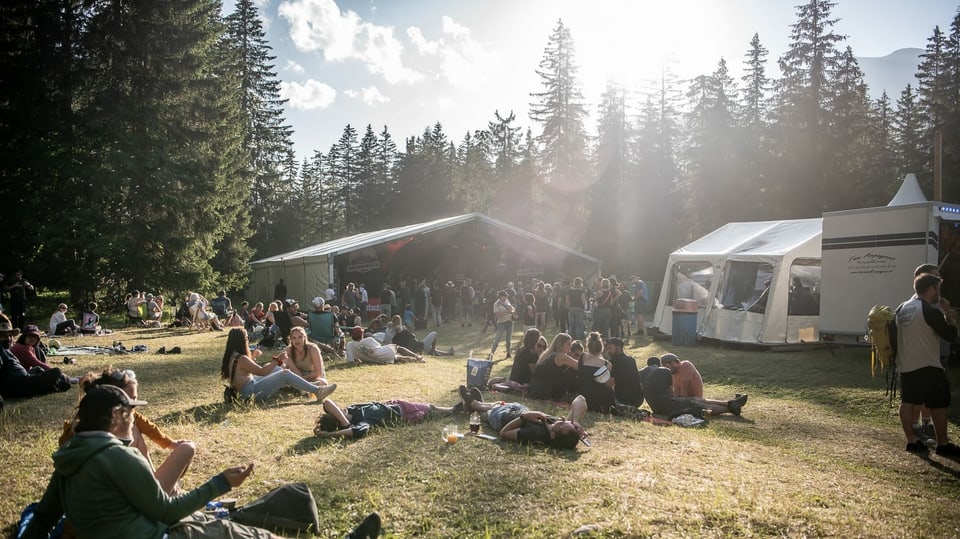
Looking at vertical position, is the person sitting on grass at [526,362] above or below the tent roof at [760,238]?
below

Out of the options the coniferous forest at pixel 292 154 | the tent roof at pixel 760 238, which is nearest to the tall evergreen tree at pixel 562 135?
the coniferous forest at pixel 292 154

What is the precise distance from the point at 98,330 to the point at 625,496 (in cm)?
1501

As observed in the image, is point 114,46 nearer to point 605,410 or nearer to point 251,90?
point 251,90

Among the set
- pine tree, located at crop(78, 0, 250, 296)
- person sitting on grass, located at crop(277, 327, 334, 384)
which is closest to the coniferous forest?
pine tree, located at crop(78, 0, 250, 296)

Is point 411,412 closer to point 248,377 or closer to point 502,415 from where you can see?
point 502,415

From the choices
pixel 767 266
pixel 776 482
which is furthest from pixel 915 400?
pixel 767 266

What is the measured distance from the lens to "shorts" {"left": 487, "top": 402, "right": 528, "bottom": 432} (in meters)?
5.42

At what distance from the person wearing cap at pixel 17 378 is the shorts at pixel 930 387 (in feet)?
29.4

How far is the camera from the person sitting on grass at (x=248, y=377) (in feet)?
22.0

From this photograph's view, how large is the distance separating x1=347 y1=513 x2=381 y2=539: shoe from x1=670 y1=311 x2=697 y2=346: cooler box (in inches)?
438

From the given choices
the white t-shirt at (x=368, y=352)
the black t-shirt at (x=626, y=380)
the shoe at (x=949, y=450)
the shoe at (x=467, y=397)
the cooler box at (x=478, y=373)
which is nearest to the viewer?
the shoe at (x=949, y=450)

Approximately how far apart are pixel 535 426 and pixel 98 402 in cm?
342

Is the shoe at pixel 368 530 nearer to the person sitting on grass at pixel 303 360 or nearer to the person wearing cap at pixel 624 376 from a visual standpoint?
the person wearing cap at pixel 624 376

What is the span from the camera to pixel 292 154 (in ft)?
129
